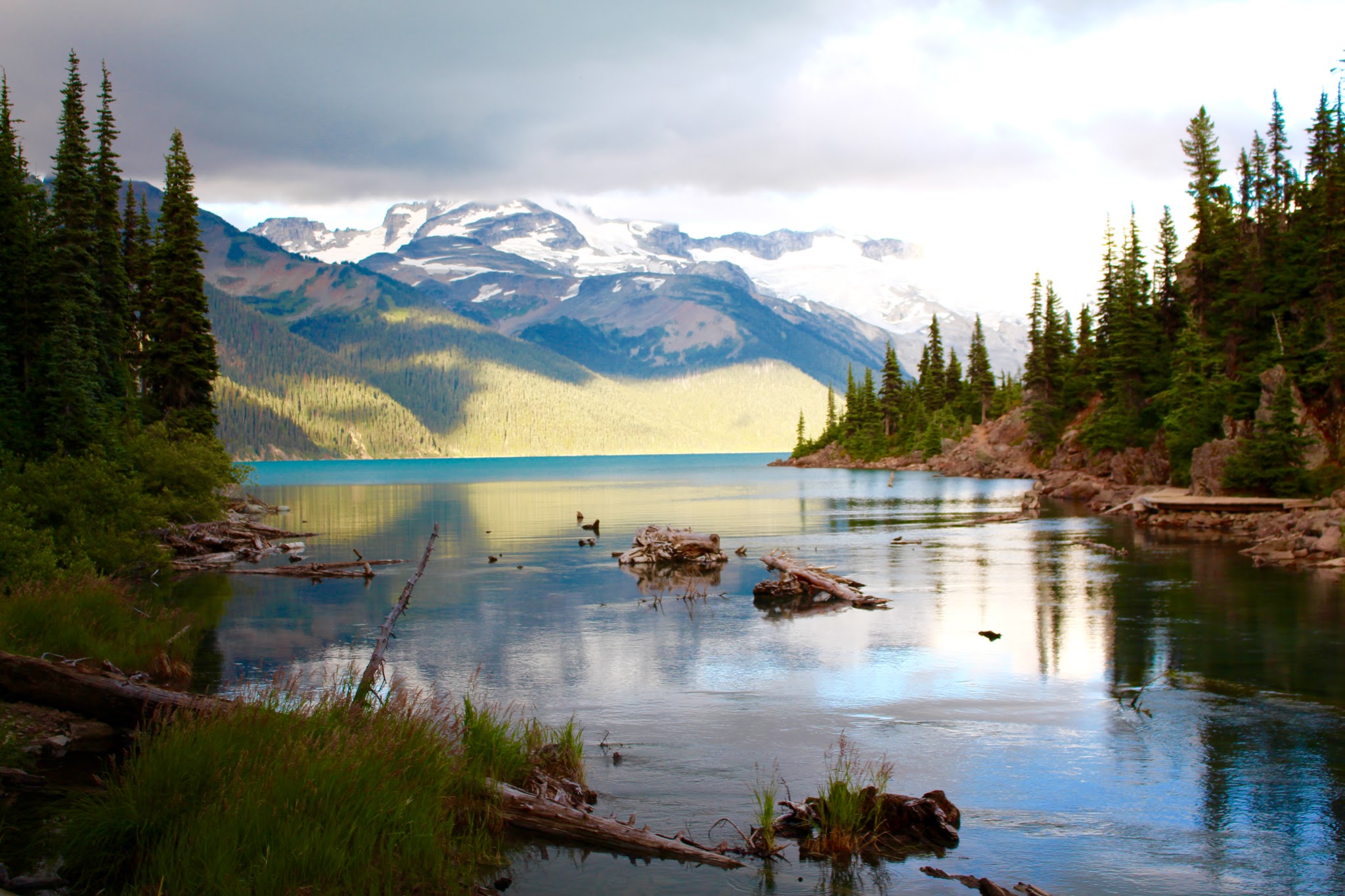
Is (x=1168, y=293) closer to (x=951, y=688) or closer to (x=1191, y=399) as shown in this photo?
(x=1191, y=399)

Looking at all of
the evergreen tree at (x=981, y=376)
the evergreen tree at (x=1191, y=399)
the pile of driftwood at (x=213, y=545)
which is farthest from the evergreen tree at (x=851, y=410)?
the pile of driftwood at (x=213, y=545)

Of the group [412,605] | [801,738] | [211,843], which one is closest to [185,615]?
[412,605]

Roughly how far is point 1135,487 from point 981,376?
74106mm

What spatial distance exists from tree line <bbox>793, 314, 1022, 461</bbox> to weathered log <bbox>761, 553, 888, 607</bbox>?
367 ft

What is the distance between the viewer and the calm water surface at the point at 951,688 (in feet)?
36.8

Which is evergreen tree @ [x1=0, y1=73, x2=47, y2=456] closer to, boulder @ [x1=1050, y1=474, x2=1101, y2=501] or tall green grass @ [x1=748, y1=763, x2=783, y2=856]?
tall green grass @ [x1=748, y1=763, x2=783, y2=856]

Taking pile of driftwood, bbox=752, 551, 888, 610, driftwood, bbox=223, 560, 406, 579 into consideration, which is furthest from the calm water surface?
pile of driftwood, bbox=752, 551, 888, 610

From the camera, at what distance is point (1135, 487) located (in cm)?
7250

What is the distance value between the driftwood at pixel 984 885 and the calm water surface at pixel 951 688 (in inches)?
6.3

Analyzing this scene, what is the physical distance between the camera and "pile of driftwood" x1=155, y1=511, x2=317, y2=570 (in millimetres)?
39094

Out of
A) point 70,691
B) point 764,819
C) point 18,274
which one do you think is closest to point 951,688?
point 764,819

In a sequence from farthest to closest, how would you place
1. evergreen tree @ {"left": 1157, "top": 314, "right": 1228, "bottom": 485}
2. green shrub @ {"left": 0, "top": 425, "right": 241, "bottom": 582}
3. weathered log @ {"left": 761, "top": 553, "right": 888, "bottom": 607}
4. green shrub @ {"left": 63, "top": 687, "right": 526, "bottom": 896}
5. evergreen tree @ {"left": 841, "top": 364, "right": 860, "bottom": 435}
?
1. evergreen tree @ {"left": 841, "top": 364, "right": 860, "bottom": 435}
2. evergreen tree @ {"left": 1157, "top": 314, "right": 1228, "bottom": 485}
3. weathered log @ {"left": 761, "top": 553, "right": 888, "bottom": 607}
4. green shrub @ {"left": 0, "top": 425, "right": 241, "bottom": 582}
5. green shrub @ {"left": 63, "top": 687, "right": 526, "bottom": 896}

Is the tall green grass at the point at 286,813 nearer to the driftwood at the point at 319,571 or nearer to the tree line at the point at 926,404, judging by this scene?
the driftwood at the point at 319,571

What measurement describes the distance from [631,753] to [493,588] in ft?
67.2
